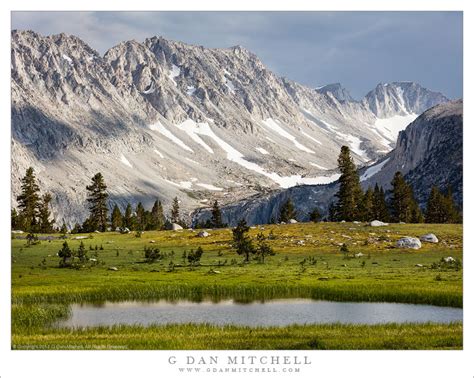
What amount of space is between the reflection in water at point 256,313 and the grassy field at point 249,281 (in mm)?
2269

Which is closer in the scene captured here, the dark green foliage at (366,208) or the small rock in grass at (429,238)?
the small rock in grass at (429,238)

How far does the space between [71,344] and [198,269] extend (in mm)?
33580

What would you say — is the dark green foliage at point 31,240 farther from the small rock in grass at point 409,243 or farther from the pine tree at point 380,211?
the pine tree at point 380,211

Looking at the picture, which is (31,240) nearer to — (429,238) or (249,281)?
(249,281)

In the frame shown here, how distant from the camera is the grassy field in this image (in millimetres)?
28672

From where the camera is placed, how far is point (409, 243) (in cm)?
7406

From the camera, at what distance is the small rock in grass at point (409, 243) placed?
73.5m

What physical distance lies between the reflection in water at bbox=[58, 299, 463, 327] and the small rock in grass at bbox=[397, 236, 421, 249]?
31539mm
